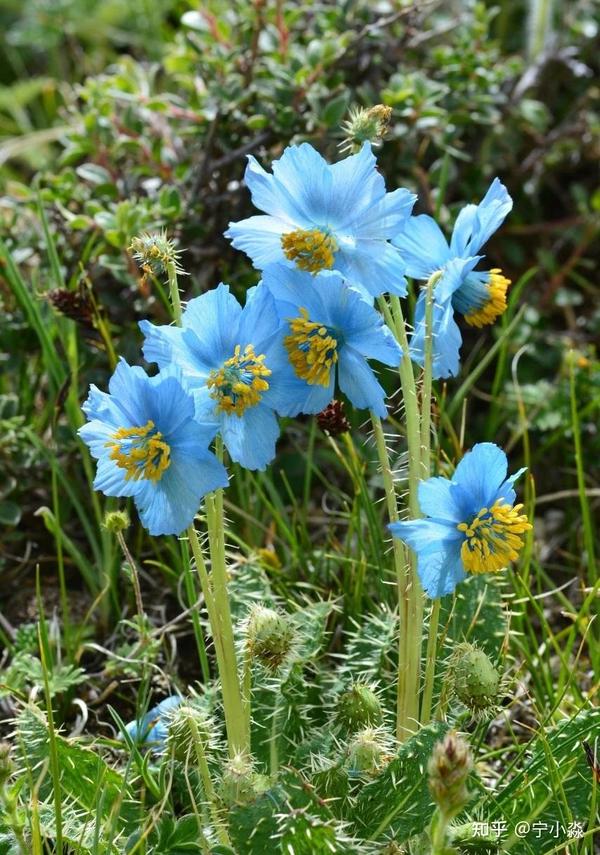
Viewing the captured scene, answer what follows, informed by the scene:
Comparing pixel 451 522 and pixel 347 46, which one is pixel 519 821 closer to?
pixel 451 522

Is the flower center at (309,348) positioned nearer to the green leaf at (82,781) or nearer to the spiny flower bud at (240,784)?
the spiny flower bud at (240,784)

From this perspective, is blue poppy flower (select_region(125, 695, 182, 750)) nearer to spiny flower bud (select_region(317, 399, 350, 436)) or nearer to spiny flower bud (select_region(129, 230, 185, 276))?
spiny flower bud (select_region(317, 399, 350, 436))

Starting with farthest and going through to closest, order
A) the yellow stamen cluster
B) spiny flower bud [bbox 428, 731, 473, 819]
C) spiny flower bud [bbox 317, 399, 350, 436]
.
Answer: spiny flower bud [bbox 317, 399, 350, 436]
the yellow stamen cluster
spiny flower bud [bbox 428, 731, 473, 819]

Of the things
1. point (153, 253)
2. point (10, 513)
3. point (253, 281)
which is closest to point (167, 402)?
point (153, 253)

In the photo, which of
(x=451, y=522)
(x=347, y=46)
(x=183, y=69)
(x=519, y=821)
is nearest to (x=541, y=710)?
(x=519, y=821)

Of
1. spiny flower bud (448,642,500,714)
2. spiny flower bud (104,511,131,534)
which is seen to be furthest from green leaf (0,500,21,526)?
spiny flower bud (448,642,500,714)

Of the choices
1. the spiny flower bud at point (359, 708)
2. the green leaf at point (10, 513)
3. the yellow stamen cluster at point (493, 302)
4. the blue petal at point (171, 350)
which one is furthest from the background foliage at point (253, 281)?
the blue petal at point (171, 350)

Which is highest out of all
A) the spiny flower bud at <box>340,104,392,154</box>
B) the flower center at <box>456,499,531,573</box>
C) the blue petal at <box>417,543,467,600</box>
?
the spiny flower bud at <box>340,104,392,154</box>
